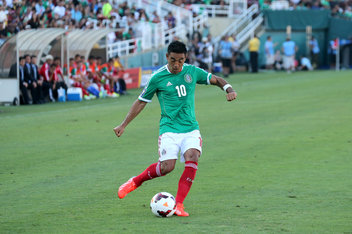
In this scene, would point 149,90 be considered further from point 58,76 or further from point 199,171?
point 58,76

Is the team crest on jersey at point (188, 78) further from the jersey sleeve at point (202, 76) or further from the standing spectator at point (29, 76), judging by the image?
the standing spectator at point (29, 76)

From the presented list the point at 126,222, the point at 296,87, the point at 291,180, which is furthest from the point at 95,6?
the point at 126,222

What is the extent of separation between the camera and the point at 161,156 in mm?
8062

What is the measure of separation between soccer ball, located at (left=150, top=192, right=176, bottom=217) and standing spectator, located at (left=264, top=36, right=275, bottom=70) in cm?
3661

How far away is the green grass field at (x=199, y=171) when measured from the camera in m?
7.69

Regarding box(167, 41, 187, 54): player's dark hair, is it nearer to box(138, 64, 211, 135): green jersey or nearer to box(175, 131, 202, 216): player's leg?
box(138, 64, 211, 135): green jersey

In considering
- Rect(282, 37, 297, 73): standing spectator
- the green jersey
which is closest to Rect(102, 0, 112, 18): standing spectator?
Rect(282, 37, 297, 73): standing spectator

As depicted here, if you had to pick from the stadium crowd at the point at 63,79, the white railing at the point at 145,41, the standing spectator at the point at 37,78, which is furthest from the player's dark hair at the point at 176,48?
the white railing at the point at 145,41

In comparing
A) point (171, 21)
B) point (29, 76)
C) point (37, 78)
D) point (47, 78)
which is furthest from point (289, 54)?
point (29, 76)

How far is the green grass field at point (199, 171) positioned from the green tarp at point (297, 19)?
25.4m

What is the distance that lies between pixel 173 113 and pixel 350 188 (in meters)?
A: 3.00

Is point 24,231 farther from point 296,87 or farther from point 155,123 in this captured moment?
point 296,87

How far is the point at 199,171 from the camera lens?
11.3 metres

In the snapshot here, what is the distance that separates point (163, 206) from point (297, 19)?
1629 inches
